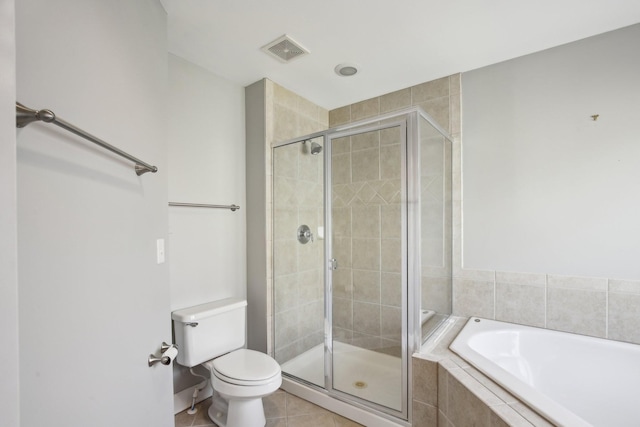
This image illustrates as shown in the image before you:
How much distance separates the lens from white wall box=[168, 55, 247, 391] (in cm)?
202

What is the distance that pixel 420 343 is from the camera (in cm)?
178

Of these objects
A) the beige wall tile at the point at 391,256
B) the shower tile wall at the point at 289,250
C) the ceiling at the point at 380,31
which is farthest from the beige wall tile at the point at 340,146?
the beige wall tile at the point at 391,256

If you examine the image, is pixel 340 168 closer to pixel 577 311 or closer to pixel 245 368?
pixel 245 368

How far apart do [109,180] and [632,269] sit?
8.94 ft

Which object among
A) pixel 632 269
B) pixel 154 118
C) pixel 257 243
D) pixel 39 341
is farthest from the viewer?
pixel 257 243

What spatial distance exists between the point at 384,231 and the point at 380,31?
1.28 m

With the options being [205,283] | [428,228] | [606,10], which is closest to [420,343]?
[428,228]

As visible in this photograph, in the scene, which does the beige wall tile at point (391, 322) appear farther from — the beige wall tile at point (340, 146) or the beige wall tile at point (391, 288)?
the beige wall tile at point (340, 146)

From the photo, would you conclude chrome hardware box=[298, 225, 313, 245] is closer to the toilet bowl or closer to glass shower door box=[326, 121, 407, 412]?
glass shower door box=[326, 121, 407, 412]

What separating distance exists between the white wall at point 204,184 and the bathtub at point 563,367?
1693 mm

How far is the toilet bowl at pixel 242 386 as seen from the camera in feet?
5.54

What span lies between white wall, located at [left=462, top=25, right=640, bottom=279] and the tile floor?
150 cm

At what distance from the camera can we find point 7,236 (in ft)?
1.48

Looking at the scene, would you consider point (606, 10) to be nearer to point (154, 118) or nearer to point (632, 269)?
point (632, 269)
